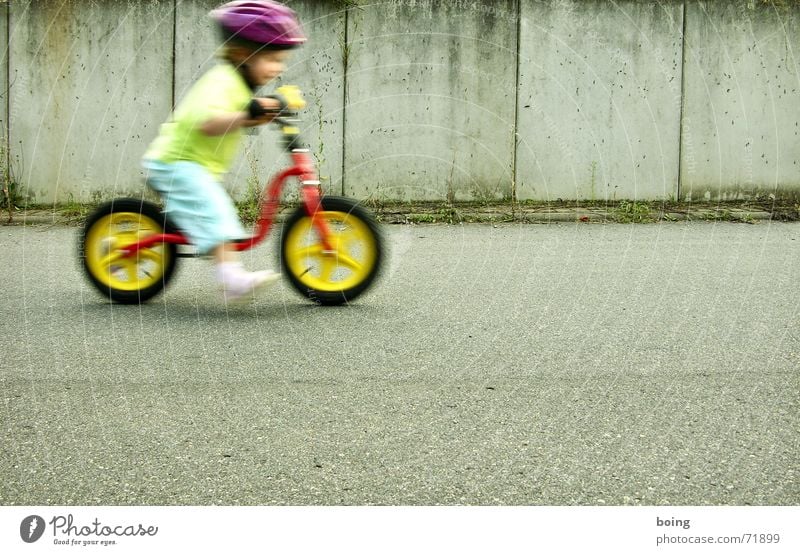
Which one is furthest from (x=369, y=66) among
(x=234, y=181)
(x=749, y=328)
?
(x=749, y=328)

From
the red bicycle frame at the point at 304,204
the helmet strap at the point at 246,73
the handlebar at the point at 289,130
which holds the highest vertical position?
the helmet strap at the point at 246,73

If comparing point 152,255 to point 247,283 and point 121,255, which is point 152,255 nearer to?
point 121,255

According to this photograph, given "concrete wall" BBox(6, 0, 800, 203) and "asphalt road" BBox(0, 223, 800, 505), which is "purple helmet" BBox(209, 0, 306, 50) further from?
"concrete wall" BBox(6, 0, 800, 203)

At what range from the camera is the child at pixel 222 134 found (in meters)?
4.89

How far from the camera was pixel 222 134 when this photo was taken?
16.2 feet

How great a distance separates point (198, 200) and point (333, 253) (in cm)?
68

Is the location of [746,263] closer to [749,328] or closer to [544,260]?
[544,260]

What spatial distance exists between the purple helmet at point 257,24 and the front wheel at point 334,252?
0.77 metres

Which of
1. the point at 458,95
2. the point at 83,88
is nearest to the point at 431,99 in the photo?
the point at 458,95

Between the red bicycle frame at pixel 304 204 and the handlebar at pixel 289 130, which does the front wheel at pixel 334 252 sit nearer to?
the red bicycle frame at pixel 304 204

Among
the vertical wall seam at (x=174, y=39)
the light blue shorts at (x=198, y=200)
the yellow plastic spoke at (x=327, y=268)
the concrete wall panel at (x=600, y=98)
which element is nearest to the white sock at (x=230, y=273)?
the light blue shorts at (x=198, y=200)

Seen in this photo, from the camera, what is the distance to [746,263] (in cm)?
676

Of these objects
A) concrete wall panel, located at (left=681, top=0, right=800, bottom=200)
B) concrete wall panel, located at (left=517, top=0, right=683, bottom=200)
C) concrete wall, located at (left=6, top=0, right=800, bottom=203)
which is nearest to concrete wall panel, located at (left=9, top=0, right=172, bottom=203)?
concrete wall, located at (left=6, top=0, right=800, bottom=203)

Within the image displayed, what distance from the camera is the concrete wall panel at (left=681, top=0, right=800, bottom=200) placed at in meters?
10.1
